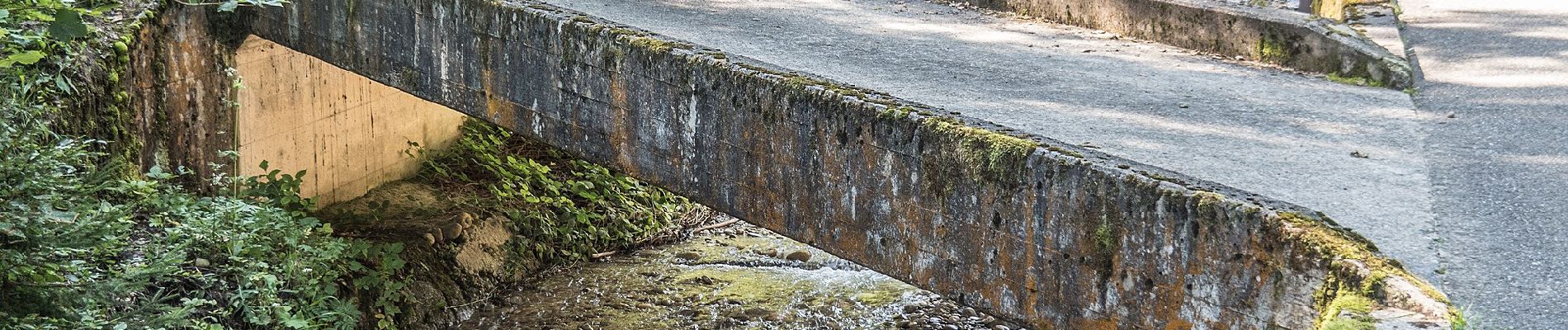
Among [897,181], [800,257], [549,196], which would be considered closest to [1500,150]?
[897,181]

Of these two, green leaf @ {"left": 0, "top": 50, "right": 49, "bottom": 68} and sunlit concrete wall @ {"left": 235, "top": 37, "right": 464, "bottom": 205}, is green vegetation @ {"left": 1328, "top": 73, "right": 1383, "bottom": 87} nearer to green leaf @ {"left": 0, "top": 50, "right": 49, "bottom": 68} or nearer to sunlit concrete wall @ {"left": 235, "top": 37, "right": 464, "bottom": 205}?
sunlit concrete wall @ {"left": 235, "top": 37, "right": 464, "bottom": 205}

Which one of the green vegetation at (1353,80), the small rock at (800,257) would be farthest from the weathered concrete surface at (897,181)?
the small rock at (800,257)

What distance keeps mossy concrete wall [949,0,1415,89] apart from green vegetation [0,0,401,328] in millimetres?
4488

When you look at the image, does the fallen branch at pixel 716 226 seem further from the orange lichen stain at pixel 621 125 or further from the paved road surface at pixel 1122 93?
the orange lichen stain at pixel 621 125

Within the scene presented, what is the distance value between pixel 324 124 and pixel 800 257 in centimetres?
341

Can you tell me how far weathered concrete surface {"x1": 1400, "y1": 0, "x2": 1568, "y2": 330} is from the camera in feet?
12.6

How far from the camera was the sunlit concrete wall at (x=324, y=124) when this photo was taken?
7.98 meters

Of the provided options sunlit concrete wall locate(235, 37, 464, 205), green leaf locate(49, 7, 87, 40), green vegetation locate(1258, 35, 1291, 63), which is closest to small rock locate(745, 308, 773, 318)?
sunlit concrete wall locate(235, 37, 464, 205)

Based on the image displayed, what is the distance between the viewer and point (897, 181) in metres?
4.90

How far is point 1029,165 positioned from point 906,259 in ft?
2.42

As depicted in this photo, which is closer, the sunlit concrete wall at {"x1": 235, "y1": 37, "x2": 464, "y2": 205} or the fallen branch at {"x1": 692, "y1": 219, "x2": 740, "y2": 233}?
the sunlit concrete wall at {"x1": 235, "y1": 37, "x2": 464, "y2": 205}

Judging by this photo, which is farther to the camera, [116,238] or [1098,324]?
[116,238]

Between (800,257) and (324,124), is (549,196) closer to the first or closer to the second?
(324,124)

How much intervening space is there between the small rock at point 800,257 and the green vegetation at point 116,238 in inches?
117
